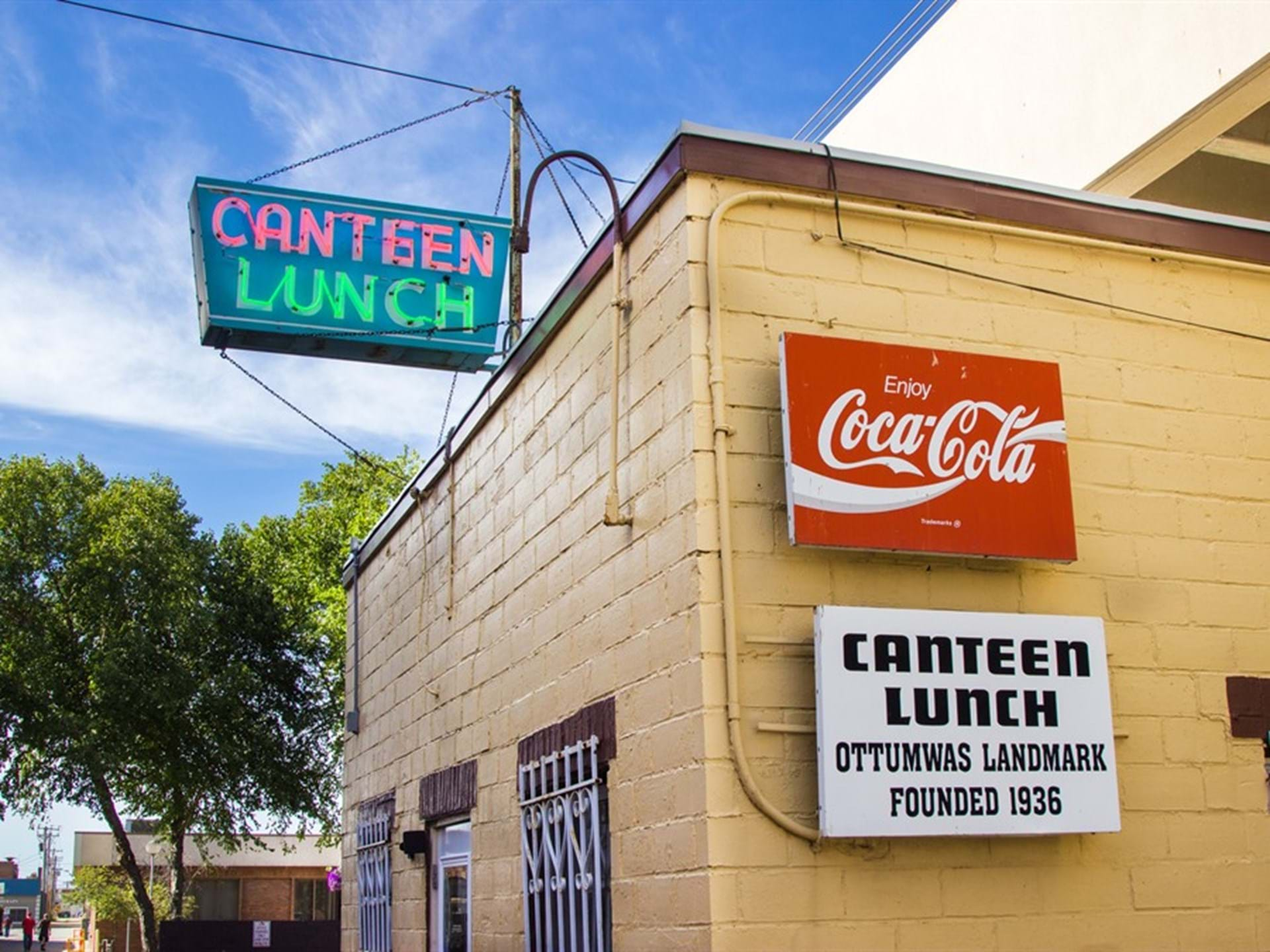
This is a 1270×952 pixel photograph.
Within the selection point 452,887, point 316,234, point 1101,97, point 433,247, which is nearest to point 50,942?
point 433,247

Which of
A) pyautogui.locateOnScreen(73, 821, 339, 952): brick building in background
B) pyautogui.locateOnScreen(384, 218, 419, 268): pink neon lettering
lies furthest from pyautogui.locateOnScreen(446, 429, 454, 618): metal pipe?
pyautogui.locateOnScreen(73, 821, 339, 952): brick building in background

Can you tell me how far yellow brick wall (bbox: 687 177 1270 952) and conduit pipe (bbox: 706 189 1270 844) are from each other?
42mm

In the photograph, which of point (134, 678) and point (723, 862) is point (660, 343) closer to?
point (723, 862)

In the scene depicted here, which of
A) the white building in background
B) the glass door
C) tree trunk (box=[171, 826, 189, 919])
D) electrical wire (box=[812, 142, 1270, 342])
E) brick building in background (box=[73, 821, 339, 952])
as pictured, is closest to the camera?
electrical wire (box=[812, 142, 1270, 342])

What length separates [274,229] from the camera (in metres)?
12.0

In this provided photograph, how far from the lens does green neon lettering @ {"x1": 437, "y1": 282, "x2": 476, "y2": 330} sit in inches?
489

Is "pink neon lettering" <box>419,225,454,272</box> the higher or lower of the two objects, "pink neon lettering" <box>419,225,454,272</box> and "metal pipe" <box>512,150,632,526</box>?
the higher

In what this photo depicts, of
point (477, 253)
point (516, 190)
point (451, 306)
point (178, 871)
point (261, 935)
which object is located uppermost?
point (516, 190)

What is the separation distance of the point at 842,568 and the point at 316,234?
288 inches

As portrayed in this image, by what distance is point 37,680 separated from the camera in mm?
29250

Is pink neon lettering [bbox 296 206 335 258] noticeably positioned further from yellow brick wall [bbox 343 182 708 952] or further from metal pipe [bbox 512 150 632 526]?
metal pipe [bbox 512 150 632 526]

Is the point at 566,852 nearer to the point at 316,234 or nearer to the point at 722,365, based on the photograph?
the point at 722,365

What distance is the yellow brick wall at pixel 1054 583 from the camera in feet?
18.9

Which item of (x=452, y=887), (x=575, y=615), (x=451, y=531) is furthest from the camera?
(x=451, y=531)
